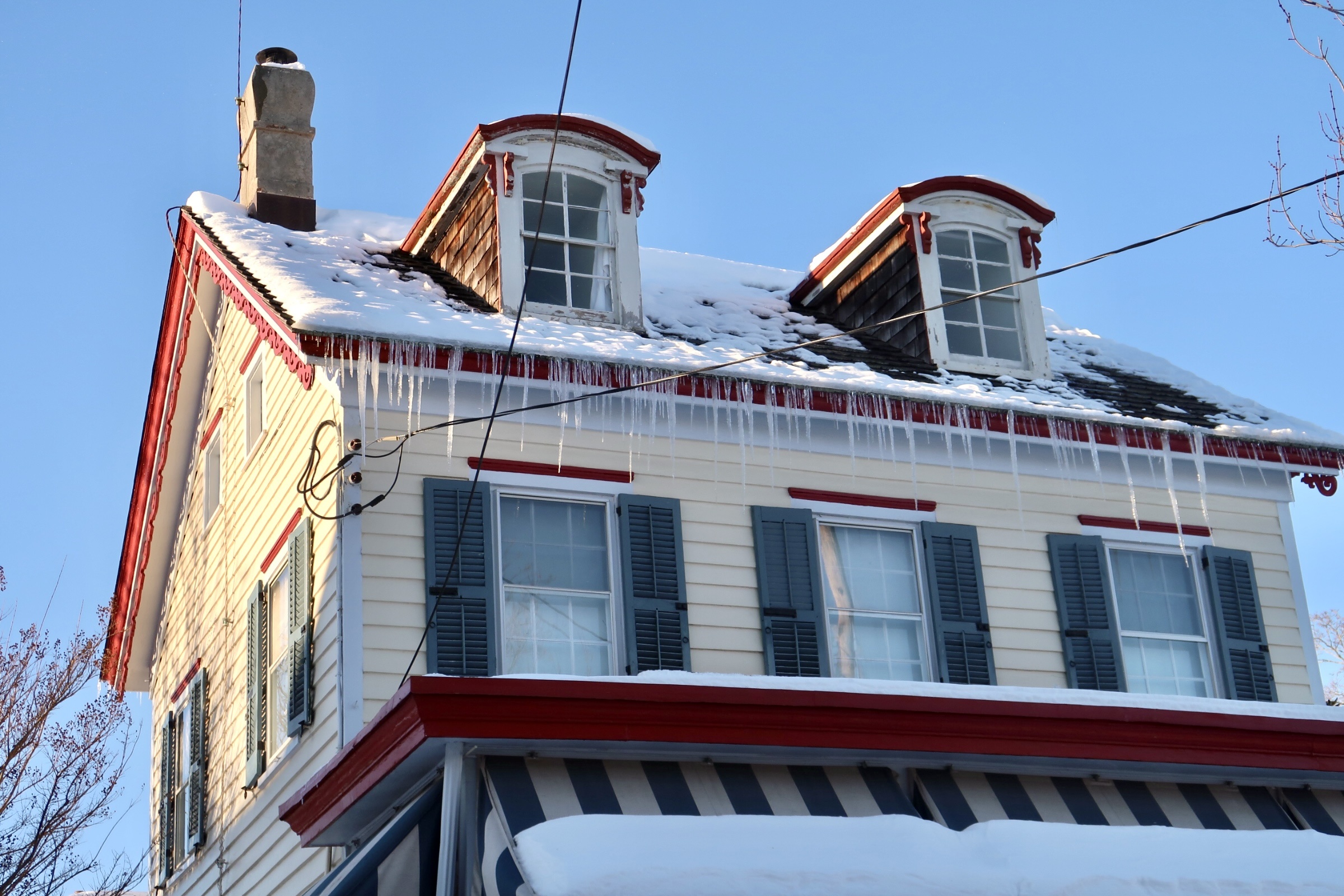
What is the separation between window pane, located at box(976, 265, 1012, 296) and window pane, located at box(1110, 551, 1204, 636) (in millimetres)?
2584

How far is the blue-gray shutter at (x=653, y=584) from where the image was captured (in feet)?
34.6

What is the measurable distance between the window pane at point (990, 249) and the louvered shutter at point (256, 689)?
667cm

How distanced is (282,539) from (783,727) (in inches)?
211

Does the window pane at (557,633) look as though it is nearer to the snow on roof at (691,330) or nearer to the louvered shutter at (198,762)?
the snow on roof at (691,330)

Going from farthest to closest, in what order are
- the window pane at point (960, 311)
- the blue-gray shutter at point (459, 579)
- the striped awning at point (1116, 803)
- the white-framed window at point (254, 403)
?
the window pane at point (960, 311) → the white-framed window at point (254, 403) → the blue-gray shutter at point (459, 579) → the striped awning at point (1116, 803)

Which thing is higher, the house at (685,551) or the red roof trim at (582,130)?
the red roof trim at (582,130)

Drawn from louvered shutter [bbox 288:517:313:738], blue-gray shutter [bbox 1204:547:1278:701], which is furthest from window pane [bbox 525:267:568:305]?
blue-gray shutter [bbox 1204:547:1278:701]

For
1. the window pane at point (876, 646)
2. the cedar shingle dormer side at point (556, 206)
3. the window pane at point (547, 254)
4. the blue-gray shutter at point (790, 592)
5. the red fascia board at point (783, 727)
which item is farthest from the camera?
the window pane at point (547, 254)

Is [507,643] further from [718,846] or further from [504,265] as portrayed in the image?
[718,846]

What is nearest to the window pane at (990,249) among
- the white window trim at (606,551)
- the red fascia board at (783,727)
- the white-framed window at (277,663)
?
the white window trim at (606,551)

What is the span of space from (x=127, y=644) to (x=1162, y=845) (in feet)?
40.8

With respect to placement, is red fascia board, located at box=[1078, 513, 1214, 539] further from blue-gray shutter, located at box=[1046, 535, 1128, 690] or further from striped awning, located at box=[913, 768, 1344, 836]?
striped awning, located at box=[913, 768, 1344, 836]

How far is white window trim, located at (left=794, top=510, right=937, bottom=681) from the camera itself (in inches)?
450

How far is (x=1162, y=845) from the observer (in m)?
7.48
